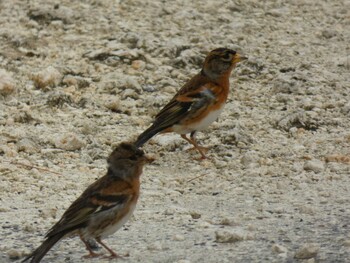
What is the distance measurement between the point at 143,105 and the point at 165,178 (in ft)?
5.55

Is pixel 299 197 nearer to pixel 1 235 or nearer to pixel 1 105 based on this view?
pixel 1 235

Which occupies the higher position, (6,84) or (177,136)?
(6,84)

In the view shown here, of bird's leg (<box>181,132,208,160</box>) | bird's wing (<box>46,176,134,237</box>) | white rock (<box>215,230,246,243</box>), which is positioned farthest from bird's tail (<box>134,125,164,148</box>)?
white rock (<box>215,230,246,243</box>)

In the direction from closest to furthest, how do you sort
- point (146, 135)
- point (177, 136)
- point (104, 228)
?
point (104, 228), point (146, 135), point (177, 136)

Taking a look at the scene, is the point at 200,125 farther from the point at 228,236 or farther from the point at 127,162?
the point at 228,236

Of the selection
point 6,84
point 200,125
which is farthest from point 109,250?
point 6,84

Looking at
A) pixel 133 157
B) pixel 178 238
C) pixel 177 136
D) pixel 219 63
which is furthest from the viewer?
pixel 177 136

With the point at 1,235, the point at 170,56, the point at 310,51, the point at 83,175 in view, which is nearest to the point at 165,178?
the point at 83,175

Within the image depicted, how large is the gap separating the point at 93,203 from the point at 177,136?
131 inches

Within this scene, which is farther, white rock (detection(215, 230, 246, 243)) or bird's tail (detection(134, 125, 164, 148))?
bird's tail (detection(134, 125, 164, 148))

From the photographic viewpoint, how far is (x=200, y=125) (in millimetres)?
9633

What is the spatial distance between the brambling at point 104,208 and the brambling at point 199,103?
2.07m

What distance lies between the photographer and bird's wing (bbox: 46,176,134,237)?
6.71 meters

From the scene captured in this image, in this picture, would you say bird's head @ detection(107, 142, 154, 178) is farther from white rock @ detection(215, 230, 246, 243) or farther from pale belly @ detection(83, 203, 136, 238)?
white rock @ detection(215, 230, 246, 243)
